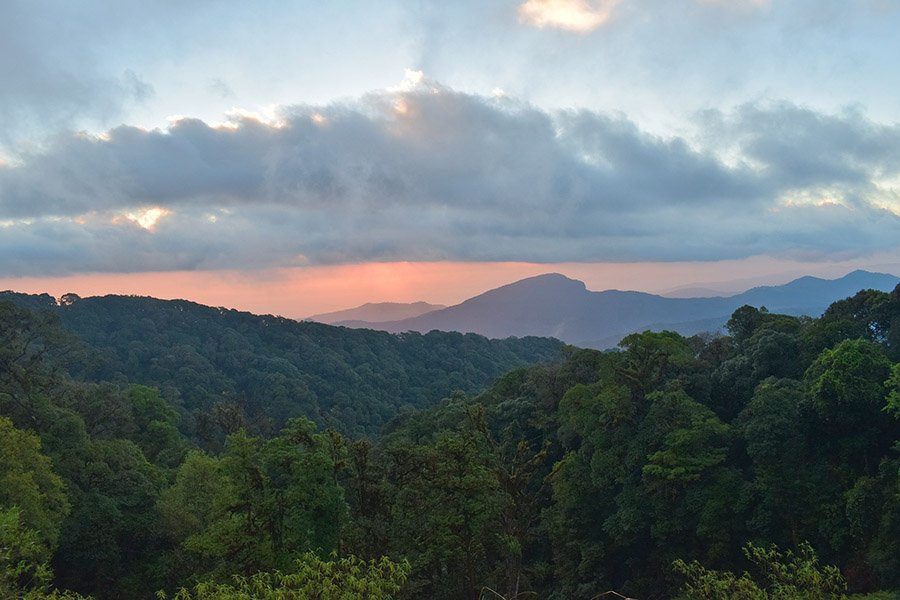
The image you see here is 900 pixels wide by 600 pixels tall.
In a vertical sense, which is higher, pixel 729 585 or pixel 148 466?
pixel 729 585

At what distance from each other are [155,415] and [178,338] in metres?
82.0

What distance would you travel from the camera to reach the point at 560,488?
38.9 m

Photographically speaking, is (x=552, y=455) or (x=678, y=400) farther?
(x=552, y=455)

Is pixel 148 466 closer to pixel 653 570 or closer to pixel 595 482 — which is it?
pixel 595 482

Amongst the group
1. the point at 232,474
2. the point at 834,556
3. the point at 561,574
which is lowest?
the point at 561,574

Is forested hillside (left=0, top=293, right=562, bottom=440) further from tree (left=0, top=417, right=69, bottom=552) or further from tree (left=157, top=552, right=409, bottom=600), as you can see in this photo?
A: tree (left=157, top=552, right=409, bottom=600)

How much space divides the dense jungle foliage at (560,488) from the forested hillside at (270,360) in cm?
4448

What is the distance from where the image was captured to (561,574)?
3806 centimetres

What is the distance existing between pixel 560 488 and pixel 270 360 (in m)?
101

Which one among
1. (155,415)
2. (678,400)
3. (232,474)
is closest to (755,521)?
(678,400)

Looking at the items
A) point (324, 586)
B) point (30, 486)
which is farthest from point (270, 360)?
point (324, 586)

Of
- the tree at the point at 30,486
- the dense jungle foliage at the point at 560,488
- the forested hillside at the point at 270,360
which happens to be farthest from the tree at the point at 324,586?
the forested hillside at the point at 270,360

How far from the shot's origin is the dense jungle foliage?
25969mm

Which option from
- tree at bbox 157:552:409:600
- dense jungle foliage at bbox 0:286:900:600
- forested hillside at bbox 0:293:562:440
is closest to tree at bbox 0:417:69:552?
dense jungle foliage at bbox 0:286:900:600
